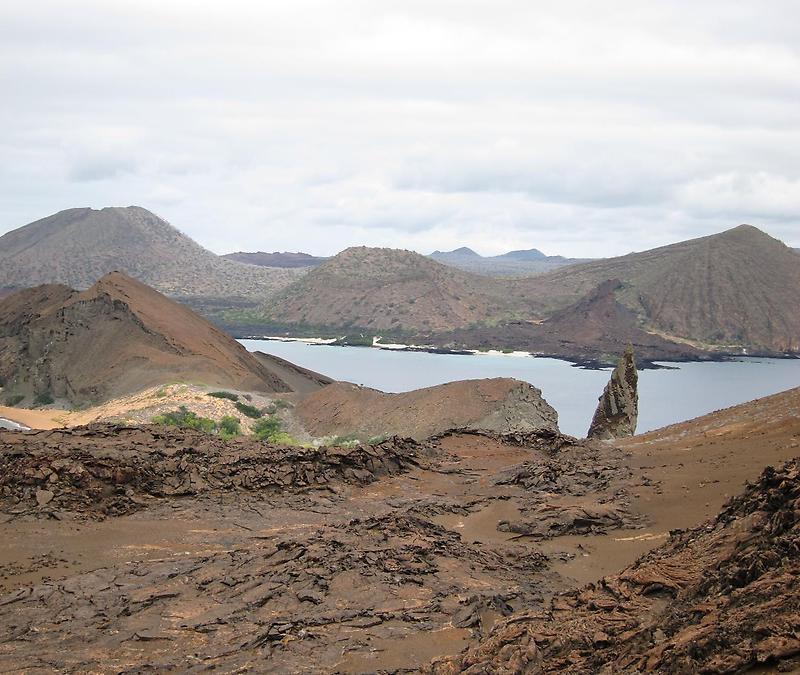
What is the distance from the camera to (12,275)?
131m

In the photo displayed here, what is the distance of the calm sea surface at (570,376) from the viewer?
51.2 meters

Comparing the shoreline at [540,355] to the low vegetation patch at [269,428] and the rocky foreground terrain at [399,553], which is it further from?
the rocky foreground terrain at [399,553]

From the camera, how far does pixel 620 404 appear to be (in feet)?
82.9

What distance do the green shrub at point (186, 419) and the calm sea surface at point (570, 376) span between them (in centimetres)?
1892

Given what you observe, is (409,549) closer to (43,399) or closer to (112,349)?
(43,399)

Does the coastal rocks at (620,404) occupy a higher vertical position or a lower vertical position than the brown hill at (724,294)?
lower

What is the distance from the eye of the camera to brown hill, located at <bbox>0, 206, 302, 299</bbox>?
441 feet

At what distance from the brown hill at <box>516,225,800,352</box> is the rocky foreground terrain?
7531 centimetres

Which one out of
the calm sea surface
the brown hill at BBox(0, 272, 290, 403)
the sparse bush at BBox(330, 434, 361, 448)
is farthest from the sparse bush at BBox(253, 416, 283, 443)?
the calm sea surface

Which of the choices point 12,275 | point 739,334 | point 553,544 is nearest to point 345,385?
point 553,544

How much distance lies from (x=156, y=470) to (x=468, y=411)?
16697 millimetres

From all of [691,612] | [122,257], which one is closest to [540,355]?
[691,612]

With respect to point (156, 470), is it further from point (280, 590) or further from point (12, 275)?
point (12, 275)

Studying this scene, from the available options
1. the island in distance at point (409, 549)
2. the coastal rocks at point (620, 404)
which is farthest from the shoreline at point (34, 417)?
the coastal rocks at point (620, 404)
